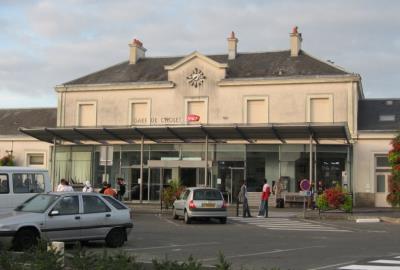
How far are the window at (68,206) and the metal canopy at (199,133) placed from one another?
19.5 meters

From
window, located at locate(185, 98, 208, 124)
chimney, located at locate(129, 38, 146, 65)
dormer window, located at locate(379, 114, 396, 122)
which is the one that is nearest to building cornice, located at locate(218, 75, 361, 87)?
window, located at locate(185, 98, 208, 124)

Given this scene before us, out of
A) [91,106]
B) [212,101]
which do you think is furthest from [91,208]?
[91,106]

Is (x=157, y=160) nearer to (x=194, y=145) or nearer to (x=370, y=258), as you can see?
(x=194, y=145)

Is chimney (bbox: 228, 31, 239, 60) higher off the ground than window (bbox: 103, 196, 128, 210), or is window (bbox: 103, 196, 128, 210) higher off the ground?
chimney (bbox: 228, 31, 239, 60)

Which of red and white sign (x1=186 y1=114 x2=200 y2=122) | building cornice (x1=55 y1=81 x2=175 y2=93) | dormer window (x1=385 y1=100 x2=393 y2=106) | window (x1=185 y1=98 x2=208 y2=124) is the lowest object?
red and white sign (x1=186 y1=114 x2=200 y2=122)

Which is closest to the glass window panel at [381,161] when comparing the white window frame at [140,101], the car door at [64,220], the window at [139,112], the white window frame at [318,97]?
the white window frame at [318,97]

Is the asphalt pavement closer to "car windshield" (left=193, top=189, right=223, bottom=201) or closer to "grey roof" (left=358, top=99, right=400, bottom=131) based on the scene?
"car windshield" (left=193, top=189, right=223, bottom=201)

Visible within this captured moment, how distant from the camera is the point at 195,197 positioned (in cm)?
2477

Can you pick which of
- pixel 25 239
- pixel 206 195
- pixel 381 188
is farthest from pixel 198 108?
pixel 25 239

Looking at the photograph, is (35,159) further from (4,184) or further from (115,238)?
(115,238)

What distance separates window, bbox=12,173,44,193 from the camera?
17734mm

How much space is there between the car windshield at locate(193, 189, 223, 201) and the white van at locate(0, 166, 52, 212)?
7.66 meters

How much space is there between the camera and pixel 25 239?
45.8 ft

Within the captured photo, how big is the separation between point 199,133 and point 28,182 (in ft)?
63.1
